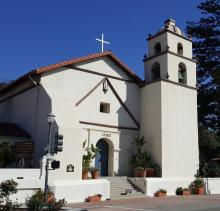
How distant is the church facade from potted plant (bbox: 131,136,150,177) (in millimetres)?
419

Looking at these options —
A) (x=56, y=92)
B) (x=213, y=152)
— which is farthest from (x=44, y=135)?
(x=213, y=152)

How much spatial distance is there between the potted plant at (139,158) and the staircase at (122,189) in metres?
0.93

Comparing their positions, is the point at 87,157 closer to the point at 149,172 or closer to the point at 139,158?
the point at 139,158

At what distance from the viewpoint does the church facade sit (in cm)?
2162

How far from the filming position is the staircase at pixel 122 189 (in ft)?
67.2

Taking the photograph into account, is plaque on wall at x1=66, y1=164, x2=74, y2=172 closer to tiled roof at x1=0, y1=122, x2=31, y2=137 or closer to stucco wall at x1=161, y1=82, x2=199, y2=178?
tiled roof at x1=0, y1=122, x2=31, y2=137

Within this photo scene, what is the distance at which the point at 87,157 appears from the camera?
68.4 feet

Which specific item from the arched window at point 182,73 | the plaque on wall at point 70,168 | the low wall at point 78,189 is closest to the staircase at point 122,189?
the low wall at point 78,189

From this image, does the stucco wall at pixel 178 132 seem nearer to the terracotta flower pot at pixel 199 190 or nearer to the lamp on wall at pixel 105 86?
the terracotta flower pot at pixel 199 190

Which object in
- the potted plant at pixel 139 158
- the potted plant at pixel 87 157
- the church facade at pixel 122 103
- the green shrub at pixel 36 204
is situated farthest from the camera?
the potted plant at pixel 139 158

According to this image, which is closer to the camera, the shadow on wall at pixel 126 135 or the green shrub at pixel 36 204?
the green shrub at pixel 36 204

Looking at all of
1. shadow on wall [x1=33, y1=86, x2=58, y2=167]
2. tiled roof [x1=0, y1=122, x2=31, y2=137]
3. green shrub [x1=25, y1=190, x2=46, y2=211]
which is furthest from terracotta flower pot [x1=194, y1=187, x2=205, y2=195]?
green shrub [x1=25, y1=190, x2=46, y2=211]

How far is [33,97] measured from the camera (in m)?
21.9

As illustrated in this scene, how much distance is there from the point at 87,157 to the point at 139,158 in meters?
4.15
